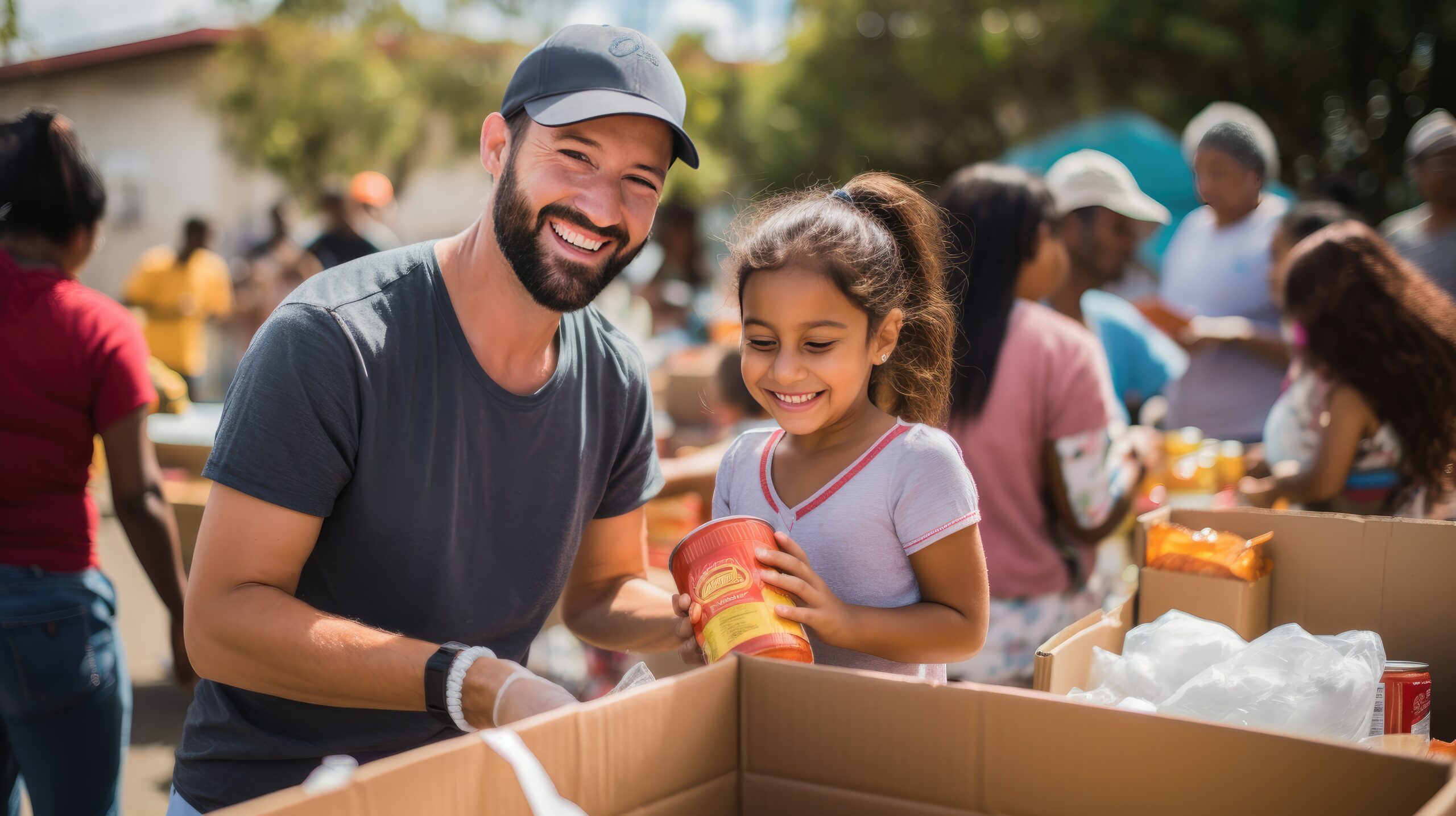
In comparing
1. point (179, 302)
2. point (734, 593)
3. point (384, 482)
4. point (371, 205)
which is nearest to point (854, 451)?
point (734, 593)

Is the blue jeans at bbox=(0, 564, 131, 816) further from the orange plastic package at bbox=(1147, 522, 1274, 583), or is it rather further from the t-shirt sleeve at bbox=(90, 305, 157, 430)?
the orange plastic package at bbox=(1147, 522, 1274, 583)

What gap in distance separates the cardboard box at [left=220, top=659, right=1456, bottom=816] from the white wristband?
0.37 meters

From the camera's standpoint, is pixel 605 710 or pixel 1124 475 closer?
pixel 605 710

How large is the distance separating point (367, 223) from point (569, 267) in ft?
21.1

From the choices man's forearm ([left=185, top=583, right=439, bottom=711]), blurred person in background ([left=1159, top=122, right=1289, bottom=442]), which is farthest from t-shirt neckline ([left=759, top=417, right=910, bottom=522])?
blurred person in background ([left=1159, top=122, right=1289, bottom=442])

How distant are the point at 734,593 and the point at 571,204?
2.34 ft

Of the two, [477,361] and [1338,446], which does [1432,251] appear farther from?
[477,361]

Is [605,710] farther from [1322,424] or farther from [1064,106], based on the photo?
[1064,106]

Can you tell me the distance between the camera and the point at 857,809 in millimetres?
1151

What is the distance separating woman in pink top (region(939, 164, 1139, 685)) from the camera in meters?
2.92

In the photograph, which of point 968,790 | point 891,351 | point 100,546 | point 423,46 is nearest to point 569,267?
point 891,351

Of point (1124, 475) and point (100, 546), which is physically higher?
point (1124, 475)

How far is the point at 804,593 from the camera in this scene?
156cm

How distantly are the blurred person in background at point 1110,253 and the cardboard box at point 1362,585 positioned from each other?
1.89 metres
